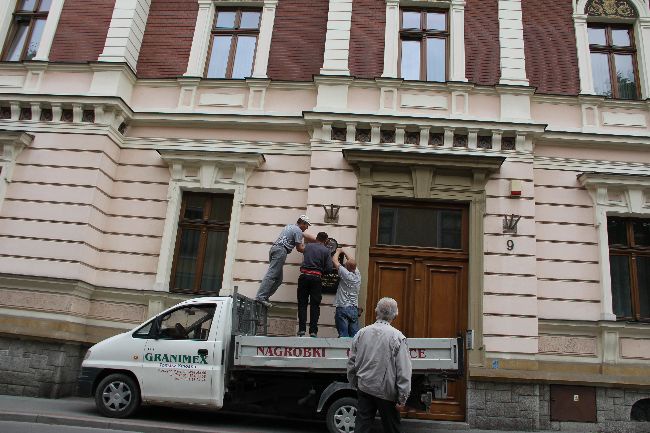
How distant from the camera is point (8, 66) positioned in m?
12.1

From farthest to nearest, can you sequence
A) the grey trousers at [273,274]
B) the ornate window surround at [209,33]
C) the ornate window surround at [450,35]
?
the ornate window surround at [209,33], the ornate window surround at [450,35], the grey trousers at [273,274]

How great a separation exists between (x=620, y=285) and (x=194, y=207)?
28.5ft

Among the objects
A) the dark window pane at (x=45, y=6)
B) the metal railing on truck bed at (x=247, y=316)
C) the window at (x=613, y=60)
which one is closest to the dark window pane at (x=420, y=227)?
the metal railing on truck bed at (x=247, y=316)

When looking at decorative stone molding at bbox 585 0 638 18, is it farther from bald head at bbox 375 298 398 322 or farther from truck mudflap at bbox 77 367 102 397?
truck mudflap at bbox 77 367 102 397

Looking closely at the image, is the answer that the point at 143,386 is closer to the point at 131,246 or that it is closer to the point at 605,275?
the point at 131,246

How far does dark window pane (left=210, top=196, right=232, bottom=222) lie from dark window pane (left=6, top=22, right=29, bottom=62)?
19.5 feet

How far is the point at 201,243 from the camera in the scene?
11.2m

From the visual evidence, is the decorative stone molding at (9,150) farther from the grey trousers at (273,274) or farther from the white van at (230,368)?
the grey trousers at (273,274)

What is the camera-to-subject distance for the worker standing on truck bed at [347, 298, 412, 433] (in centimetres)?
522

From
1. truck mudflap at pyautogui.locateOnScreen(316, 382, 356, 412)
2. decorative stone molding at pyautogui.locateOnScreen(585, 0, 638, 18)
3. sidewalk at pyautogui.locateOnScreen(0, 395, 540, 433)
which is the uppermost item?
decorative stone molding at pyautogui.locateOnScreen(585, 0, 638, 18)

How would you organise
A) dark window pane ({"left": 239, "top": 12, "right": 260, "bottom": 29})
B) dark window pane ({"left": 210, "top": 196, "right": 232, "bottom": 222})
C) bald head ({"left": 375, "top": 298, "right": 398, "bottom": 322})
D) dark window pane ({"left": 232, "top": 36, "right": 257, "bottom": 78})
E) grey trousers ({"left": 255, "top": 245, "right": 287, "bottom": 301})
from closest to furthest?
1. bald head ({"left": 375, "top": 298, "right": 398, "bottom": 322})
2. grey trousers ({"left": 255, "top": 245, "right": 287, "bottom": 301})
3. dark window pane ({"left": 210, "top": 196, "right": 232, "bottom": 222})
4. dark window pane ({"left": 232, "top": 36, "right": 257, "bottom": 78})
5. dark window pane ({"left": 239, "top": 12, "right": 260, "bottom": 29})

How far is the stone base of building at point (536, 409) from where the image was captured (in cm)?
938

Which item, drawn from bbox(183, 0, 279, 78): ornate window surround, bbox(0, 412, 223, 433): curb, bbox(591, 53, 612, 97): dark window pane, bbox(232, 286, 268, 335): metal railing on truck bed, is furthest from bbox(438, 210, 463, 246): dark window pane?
bbox(0, 412, 223, 433): curb

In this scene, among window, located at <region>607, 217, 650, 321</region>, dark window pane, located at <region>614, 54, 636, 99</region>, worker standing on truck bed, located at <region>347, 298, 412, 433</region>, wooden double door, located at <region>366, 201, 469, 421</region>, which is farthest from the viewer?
dark window pane, located at <region>614, 54, 636, 99</region>
